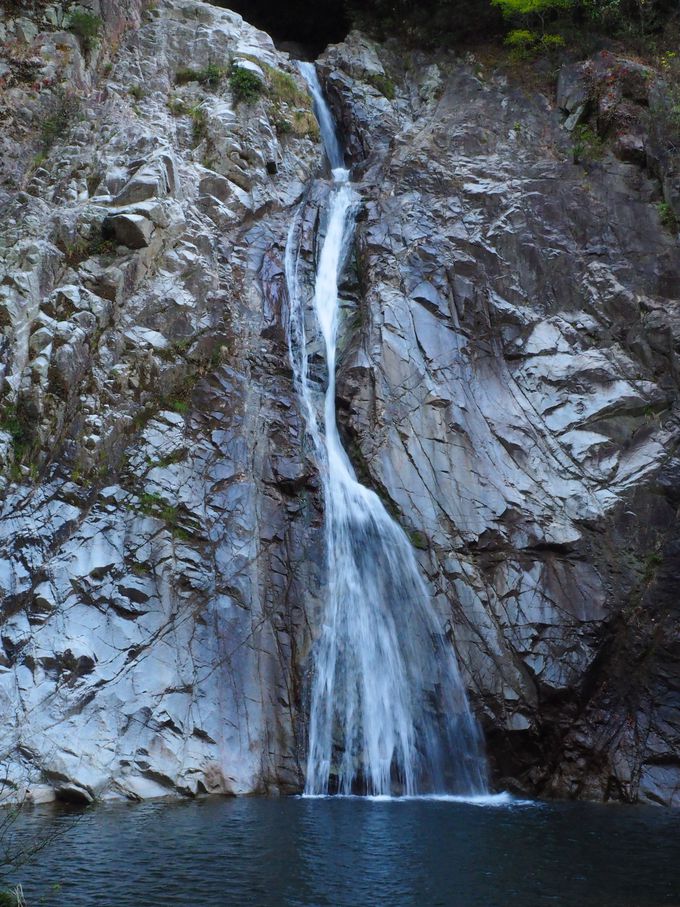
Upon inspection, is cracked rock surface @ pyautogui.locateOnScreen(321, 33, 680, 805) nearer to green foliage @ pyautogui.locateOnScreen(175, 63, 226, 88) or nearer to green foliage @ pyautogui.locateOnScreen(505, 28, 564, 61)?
green foliage @ pyautogui.locateOnScreen(505, 28, 564, 61)

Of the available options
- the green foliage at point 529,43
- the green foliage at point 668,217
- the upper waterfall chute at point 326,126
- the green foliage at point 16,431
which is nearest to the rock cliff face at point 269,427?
the green foliage at point 16,431

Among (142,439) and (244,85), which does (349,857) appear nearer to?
(142,439)

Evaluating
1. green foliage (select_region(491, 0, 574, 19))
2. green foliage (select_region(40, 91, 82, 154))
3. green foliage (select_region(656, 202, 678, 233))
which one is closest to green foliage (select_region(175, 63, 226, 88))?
green foliage (select_region(40, 91, 82, 154))

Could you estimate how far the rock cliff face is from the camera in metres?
12.4

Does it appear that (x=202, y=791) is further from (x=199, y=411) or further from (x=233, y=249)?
(x=233, y=249)

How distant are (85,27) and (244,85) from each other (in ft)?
13.2

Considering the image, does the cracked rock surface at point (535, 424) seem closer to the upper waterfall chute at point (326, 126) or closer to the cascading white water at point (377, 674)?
the cascading white water at point (377, 674)

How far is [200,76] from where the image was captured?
2023 cm

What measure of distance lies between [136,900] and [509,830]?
5096 millimetres

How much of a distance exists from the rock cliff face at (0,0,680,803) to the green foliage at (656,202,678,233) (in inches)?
8.0

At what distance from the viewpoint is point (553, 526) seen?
48.1ft

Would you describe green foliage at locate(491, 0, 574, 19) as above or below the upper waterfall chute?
above

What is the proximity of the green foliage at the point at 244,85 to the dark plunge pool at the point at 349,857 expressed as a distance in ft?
55.6

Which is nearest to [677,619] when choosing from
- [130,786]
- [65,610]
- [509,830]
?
[509,830]
